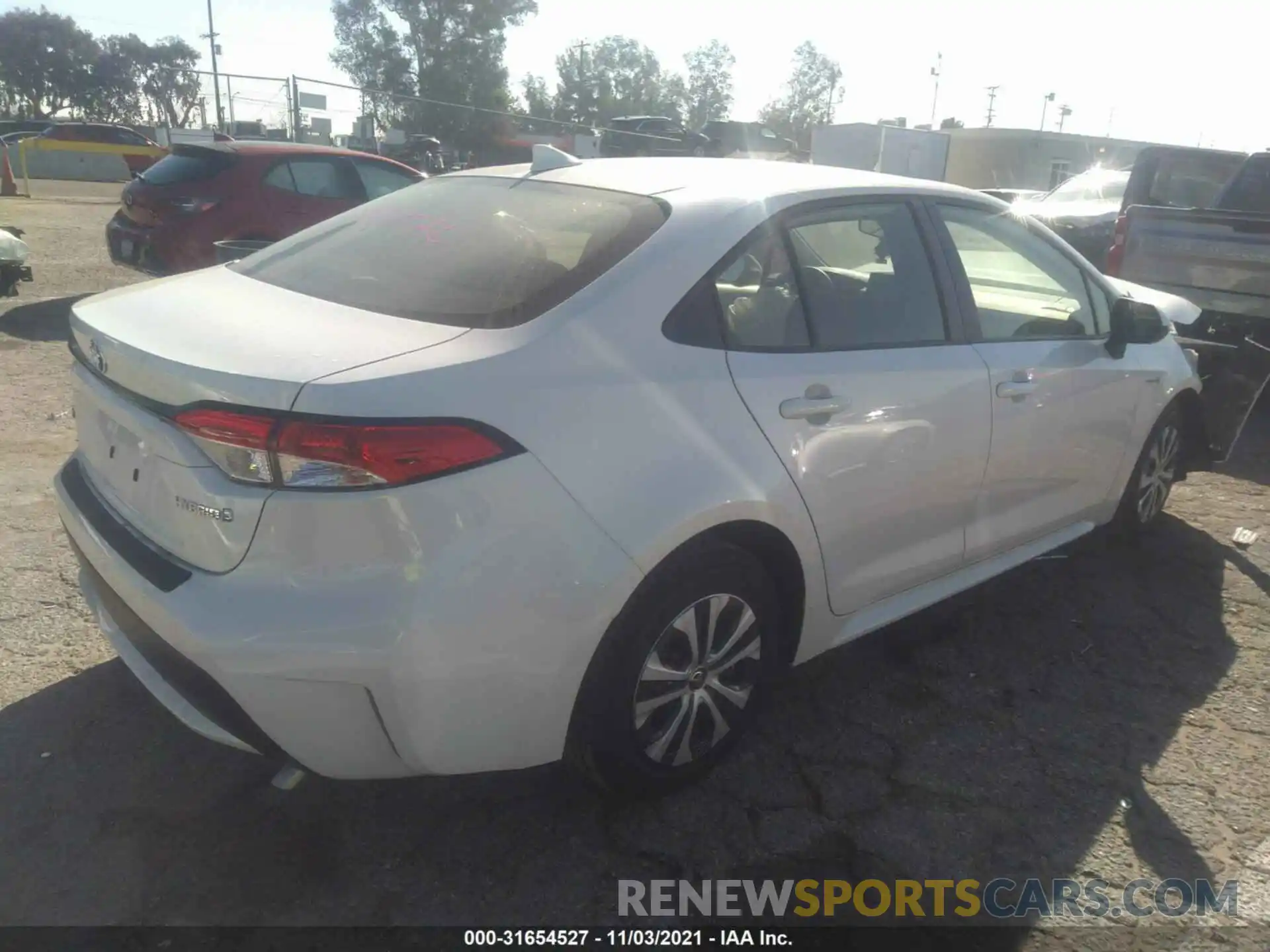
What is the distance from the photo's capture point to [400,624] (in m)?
1.97

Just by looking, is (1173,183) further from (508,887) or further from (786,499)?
(508,887)

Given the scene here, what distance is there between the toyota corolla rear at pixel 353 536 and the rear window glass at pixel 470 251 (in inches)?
0.7

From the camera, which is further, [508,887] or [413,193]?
[413,193]

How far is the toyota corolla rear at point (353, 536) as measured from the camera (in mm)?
1978

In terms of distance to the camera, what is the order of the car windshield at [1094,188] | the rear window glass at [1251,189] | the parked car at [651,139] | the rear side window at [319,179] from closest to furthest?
the rear window glass at [1251,189] → the rear side window at [319,179] → the car windshield at [1094,188] → the parked car at [651,139]

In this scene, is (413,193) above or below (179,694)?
above

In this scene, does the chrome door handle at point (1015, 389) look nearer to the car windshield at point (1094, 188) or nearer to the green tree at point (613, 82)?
the car windshield at point (1094, 188)

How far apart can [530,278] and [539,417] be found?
0.49 metres

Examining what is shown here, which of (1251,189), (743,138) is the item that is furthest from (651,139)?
(1251,189)

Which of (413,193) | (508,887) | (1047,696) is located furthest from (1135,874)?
(413,193)

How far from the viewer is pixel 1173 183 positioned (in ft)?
33.1

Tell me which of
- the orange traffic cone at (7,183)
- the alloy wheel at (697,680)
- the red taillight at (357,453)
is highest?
the red taillight at (357,453)

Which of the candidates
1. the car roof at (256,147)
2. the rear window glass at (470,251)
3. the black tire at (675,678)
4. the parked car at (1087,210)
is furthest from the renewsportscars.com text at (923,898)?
the parked car at (1087,210)

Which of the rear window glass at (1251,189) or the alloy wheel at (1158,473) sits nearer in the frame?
the alloy wheel at (1158,473)
